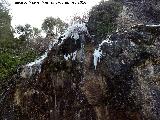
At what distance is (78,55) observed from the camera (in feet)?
21.9

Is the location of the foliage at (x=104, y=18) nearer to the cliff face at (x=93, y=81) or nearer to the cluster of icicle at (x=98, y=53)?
the cluster of icicle at (x=98, y=53)

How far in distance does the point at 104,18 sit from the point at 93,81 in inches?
146

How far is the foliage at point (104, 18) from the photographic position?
8.21 meters

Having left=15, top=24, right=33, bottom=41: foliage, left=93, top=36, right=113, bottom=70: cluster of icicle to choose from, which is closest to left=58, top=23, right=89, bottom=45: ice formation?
left=93, top=36, right=113, bottom=70: cluster of icicle

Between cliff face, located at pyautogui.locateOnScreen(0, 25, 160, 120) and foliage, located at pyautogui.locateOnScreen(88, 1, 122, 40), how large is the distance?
2.63 feet

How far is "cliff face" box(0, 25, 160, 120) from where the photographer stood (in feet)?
20.2

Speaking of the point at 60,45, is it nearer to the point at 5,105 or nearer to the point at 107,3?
the point at 5,105

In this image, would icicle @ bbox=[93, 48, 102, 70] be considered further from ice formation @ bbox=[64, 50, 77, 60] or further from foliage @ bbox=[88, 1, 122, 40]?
foliage @ bbox=[88, 1, 122, 40]

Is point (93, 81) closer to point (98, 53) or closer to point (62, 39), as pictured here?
point (98, 53)

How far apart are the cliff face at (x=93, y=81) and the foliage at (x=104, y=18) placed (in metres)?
0.80

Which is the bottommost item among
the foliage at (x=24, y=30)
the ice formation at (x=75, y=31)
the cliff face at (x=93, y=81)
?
the foliage at (x=24, y=30)

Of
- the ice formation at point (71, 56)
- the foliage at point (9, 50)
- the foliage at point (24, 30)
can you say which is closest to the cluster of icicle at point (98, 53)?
the ice formation at point (71, 56)

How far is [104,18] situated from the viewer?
977 centimetres

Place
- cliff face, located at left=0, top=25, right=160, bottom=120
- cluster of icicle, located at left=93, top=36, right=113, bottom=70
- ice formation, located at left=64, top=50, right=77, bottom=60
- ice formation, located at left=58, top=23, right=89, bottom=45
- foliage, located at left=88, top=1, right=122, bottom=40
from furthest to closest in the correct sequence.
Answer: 1. foliage, located at left=88, top=1, right=122, bottom=40
2. ice formation, located at left=58, top=23, right=89, bottom=45
3. ice formation, located at left=64, top=50, right=77, bottom=60
4. cluster of icicle, located at left=93, top=36, right=113, bottom=70
5. cliff face, located at left=0, top=25, right=160, bottom=120
